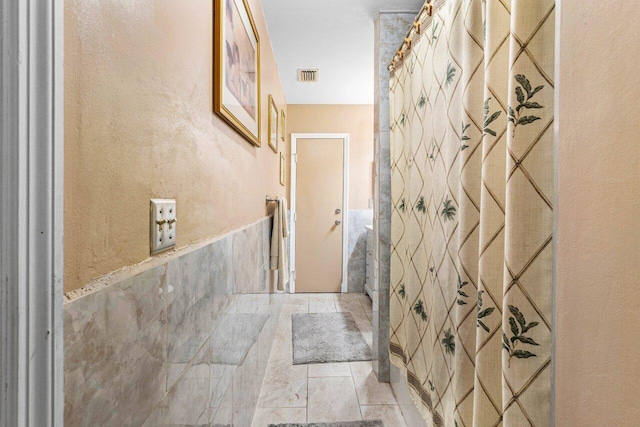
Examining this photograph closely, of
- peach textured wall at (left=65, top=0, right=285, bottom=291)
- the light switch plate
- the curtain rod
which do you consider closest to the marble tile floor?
peach textured wall at (left=65, top=0, right=285, bottom=291)

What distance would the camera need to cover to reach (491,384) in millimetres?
813

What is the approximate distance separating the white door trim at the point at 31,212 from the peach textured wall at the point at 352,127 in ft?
12.1

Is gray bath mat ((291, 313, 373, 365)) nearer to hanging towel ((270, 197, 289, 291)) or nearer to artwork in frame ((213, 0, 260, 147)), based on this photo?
hanging towel ((270, 197, 289, 291))

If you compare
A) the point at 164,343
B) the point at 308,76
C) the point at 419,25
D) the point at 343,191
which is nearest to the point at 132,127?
the point at 164,343

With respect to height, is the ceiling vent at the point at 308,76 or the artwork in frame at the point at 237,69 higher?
the ceiling vent at the point at 308,76

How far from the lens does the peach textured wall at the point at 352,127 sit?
157 inches

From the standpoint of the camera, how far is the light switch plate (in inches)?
25.5

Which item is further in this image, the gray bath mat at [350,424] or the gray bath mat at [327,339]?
the gray bath mat at [327,339]

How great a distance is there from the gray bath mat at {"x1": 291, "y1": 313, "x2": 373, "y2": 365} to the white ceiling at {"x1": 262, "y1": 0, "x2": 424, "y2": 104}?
2.31 m

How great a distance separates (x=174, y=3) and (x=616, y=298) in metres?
1.01

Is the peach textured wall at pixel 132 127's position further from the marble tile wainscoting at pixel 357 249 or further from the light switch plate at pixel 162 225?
the marble tile wainscoting at pixel 357 249

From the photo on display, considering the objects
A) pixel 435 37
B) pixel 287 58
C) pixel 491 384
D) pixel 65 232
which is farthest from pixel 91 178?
pixel 287 58

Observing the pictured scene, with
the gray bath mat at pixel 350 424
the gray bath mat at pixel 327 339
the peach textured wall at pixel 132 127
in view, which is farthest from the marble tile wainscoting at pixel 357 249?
the peach textured wall at pixel 132 127

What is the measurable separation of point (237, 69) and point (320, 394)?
1.78m
